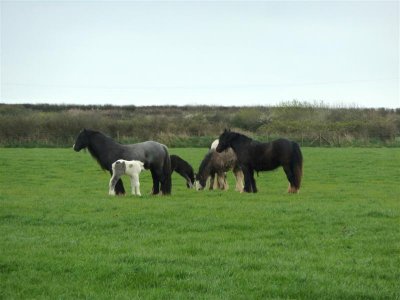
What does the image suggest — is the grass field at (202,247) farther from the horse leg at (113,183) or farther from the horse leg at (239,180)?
the horse leg at (239,180)

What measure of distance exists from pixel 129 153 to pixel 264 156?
4.37m

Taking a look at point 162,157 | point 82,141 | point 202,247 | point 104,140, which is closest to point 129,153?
point 104,140

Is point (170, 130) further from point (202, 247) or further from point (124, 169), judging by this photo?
point (202, 247)

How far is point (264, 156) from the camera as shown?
2044 centimetres

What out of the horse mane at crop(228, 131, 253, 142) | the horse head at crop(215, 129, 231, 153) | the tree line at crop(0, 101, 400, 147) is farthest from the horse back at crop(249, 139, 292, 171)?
the tree line at crop(0, 101, 400, 147)

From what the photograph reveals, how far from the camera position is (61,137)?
54.6 m

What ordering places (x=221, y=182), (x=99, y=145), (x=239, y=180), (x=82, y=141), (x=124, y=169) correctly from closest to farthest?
(x=124, y=169), (x=99, y=145), (x=82, y=141), (x=239, y=180), (x=221, y=182)

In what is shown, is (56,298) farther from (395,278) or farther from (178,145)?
(178,145)

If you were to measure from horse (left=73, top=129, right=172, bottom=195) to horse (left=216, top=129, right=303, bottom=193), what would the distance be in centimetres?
255

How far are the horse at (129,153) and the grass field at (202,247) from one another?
4.72 feet

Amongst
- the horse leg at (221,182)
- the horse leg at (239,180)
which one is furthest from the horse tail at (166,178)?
the horse leg at (221,182)

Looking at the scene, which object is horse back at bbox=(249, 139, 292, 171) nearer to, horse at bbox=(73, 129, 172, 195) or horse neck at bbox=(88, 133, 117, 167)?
horse at bbox=(73, 129, 172, 195)

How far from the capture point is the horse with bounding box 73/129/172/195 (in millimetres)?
19234

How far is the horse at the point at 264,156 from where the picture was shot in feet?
64.7
